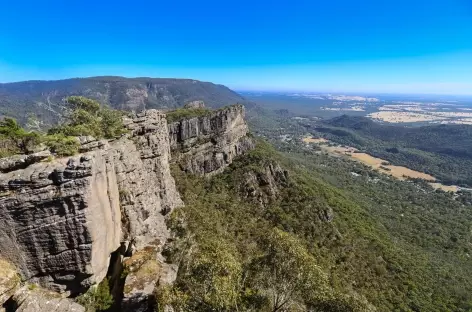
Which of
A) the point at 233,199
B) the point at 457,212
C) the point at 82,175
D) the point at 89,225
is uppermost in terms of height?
the point at 82,175

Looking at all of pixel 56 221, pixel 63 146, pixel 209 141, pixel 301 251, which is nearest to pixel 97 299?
pixel 56 221

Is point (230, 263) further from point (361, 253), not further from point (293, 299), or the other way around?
point (361, 253)

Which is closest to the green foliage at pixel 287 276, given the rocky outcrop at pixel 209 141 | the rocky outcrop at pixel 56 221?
the rocky outcrop at pixel 56 221

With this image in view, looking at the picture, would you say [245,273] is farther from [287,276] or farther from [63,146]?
[63,146]

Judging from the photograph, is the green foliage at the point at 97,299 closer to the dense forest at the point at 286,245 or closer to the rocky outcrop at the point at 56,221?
the dense forest at the point at 286,245

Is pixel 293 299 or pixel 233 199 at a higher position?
pixel 293 299

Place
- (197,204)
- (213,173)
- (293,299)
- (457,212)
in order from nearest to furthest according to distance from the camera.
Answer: (293,299), (197,204), (213,173), (457,212)

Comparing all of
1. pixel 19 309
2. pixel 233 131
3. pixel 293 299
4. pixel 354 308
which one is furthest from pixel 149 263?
pixel 233 131
